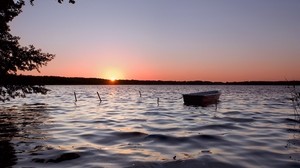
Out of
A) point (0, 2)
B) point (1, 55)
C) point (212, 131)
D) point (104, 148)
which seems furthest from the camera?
point (1, 55)

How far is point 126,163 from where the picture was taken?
976 centimetres

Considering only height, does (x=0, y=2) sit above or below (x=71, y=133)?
above

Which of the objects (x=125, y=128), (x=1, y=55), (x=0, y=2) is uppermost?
(x=0, y=2)

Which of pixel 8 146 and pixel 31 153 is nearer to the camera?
pixel 31 153

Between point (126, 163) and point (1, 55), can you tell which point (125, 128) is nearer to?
point (126, 163)

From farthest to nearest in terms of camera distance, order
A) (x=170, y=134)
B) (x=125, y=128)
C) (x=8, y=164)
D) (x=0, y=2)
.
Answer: (x=0, y=2) → (x=125, y=128) → (x=170, y=134) → (x=8, y=164)

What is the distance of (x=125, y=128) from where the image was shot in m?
18.4

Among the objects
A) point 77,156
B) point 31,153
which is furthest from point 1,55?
point 77,156

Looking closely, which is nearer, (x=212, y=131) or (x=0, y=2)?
(x=212, y=131)

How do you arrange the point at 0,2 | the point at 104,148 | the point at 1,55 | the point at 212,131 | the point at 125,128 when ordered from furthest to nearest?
the point at 1,55 < the point at 0,2 < the point at 125,128 < the point at 212,131 < the point at 104,148

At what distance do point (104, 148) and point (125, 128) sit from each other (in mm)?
6238

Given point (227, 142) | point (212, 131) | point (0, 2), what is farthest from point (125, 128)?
point (0, 2)

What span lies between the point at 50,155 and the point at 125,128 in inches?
309

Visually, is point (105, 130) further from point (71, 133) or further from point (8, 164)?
point (8, 164)
